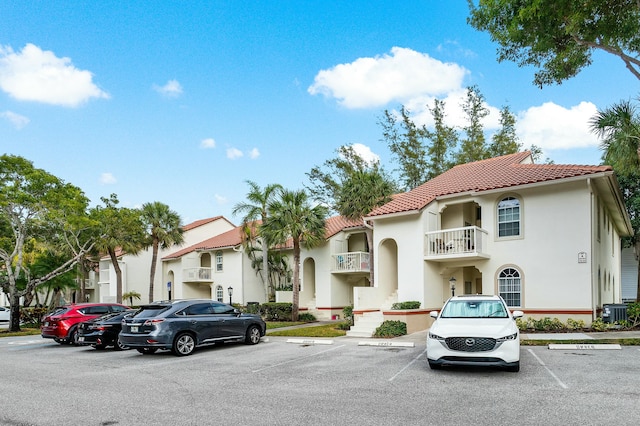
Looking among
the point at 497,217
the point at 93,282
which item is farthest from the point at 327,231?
the point at 93,282

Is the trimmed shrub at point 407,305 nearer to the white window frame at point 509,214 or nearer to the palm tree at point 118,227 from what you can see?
the white window frame at point 509,214

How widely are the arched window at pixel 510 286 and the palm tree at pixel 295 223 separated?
33.0 ft

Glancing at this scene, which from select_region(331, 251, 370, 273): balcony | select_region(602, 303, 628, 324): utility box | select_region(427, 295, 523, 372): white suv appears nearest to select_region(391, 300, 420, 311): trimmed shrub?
select_region(331, 251, 370, 273): balcony

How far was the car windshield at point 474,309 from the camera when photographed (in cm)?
1158

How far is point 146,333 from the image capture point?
46.0ft

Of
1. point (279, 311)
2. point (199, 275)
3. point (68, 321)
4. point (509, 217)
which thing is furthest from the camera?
point (199, 275)

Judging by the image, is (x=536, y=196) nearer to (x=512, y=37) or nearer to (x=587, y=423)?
(x=512, y=37)

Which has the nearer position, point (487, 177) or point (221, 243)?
point (487, 177)

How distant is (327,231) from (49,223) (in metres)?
15.4

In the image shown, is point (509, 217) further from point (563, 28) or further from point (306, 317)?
point (306, 317)

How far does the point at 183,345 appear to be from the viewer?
14359 mm

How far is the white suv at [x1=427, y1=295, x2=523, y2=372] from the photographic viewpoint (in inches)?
391

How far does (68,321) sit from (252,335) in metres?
7.47

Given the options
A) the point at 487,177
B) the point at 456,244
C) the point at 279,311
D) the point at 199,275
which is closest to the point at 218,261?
the point at 199,275
